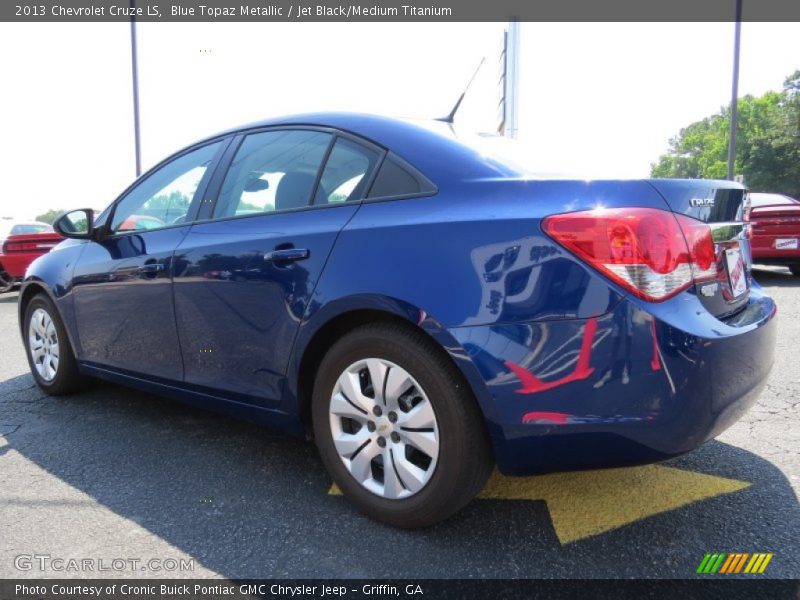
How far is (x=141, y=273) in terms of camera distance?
307 cm

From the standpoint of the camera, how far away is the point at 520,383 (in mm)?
1831

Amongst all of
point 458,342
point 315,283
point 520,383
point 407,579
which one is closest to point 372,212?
point 315,283

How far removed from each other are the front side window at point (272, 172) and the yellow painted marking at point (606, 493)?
1253 millimetres

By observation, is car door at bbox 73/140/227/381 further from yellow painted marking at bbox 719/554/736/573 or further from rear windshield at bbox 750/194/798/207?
rear windshield at bbox 750/194/798/207

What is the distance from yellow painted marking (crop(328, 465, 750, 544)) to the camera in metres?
2.22

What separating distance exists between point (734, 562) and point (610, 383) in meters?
0.77

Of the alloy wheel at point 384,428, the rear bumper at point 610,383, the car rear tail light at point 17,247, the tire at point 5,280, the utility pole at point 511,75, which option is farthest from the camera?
the tire at point 5,280

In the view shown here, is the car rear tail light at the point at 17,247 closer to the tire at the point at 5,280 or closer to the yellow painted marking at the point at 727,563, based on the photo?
the tire at the point at 5,280

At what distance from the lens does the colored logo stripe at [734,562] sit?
6.21 ft

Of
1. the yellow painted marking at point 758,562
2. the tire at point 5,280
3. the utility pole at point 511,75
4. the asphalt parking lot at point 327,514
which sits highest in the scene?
the utility pole at point 511,75

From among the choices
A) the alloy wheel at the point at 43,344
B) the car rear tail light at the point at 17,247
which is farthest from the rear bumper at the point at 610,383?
the car rear tail light at the point at 17,247

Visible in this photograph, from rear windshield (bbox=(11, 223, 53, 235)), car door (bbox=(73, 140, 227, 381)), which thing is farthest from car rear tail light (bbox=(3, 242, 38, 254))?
car door (bbox=(73, 140, 227, 381))

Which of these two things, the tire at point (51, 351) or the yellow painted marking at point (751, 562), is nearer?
the yellow painted marking at point (751, 562)

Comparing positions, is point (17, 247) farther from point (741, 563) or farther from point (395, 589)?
point (741, 563)
